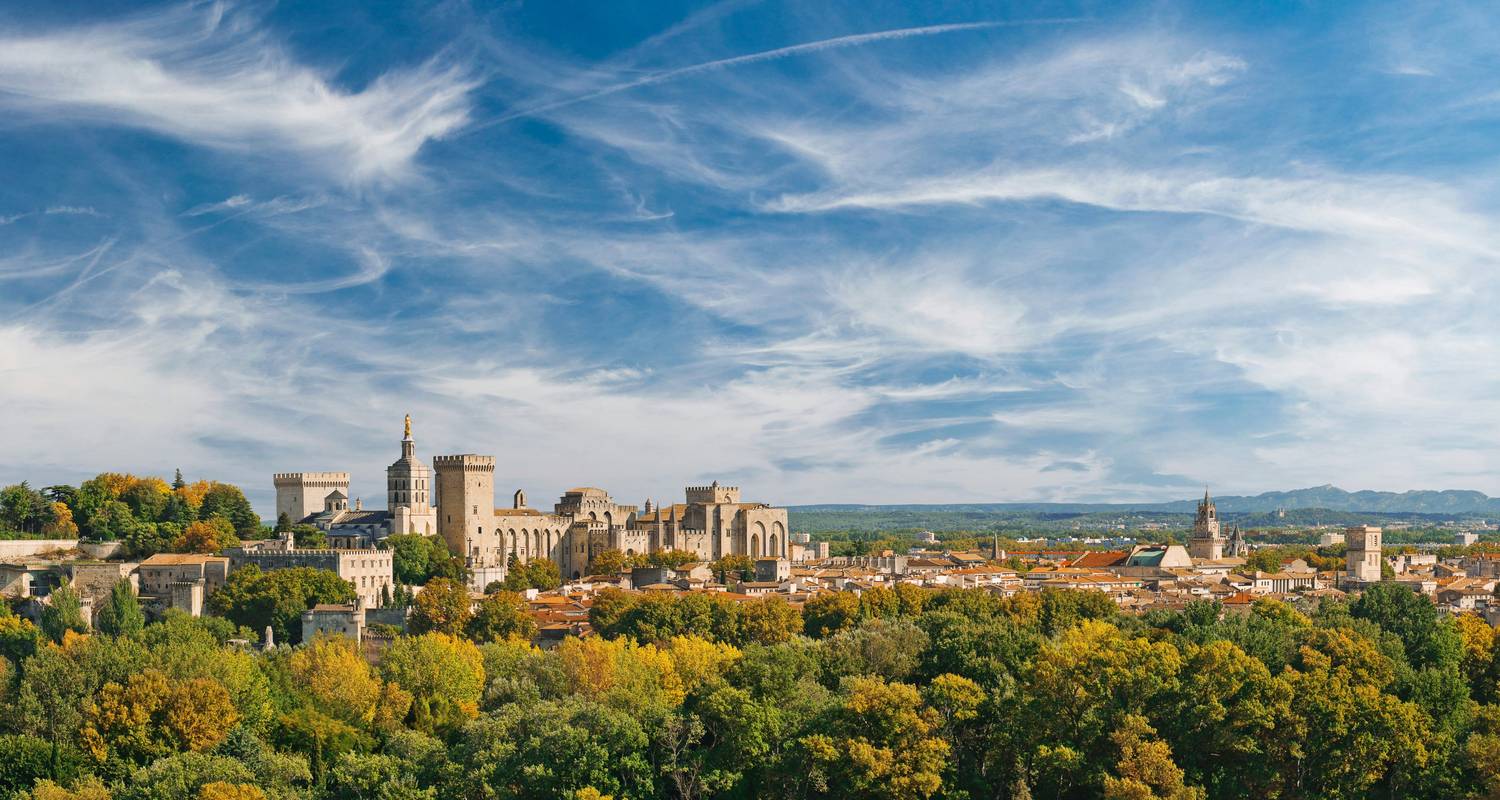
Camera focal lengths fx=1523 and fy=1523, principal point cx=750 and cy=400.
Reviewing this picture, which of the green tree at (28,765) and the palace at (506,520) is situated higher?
the palace at (506,520)

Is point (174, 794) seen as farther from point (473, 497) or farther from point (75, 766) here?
point (473, 497)

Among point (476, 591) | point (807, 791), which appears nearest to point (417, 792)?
point (807, 791)

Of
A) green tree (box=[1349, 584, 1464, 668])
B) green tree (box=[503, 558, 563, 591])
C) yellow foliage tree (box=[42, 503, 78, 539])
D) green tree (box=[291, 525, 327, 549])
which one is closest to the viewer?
green tree (box=[1349, 584, 1464, 668])

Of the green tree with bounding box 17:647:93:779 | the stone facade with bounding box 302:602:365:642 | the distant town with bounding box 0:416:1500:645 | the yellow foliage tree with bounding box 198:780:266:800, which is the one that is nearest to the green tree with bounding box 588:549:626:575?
the distant town with bounding box 0:416:1500:645

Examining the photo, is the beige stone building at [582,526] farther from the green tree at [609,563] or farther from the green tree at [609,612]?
the green tree at [609,612]

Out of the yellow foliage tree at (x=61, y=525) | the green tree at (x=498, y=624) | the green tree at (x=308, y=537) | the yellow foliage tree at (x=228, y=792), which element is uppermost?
the yellow foliage tree at (x=61, y=525)

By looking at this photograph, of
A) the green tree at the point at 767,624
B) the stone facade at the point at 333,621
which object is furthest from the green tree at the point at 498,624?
the green tree at the point at 767,624

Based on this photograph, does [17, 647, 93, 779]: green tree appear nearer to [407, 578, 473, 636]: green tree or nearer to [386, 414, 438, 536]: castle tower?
[407, 578, 473, 636]: green tree
